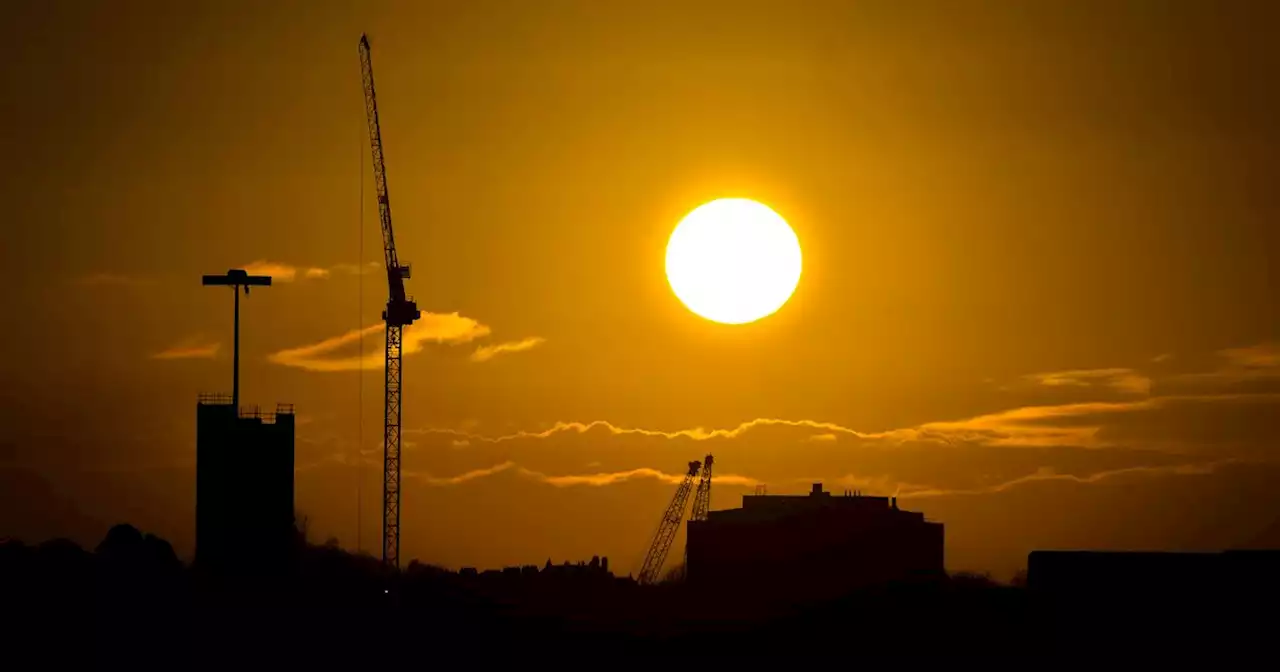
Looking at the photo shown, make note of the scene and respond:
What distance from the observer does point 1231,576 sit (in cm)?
19850

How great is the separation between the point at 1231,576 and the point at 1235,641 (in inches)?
290

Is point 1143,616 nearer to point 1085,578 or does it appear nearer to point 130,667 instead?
point 1085,578

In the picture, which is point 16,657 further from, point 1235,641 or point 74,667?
point 1235,641

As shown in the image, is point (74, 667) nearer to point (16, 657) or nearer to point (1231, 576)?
point (16, 657)

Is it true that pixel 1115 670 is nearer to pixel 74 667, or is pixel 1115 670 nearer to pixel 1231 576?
pixel 1231 576

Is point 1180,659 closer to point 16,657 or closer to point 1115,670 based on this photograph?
point 1115,670

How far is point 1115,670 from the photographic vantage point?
196 metres

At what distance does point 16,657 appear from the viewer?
199125 mm

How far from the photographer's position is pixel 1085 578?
19912cm

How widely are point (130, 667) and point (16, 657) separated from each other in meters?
10.8

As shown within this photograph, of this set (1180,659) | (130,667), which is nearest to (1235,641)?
(1180,659)

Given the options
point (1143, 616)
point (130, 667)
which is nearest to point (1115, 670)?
point (1143, 616)

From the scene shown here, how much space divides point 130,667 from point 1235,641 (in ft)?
339

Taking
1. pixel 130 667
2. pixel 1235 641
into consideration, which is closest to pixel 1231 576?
pixel 1235 641
